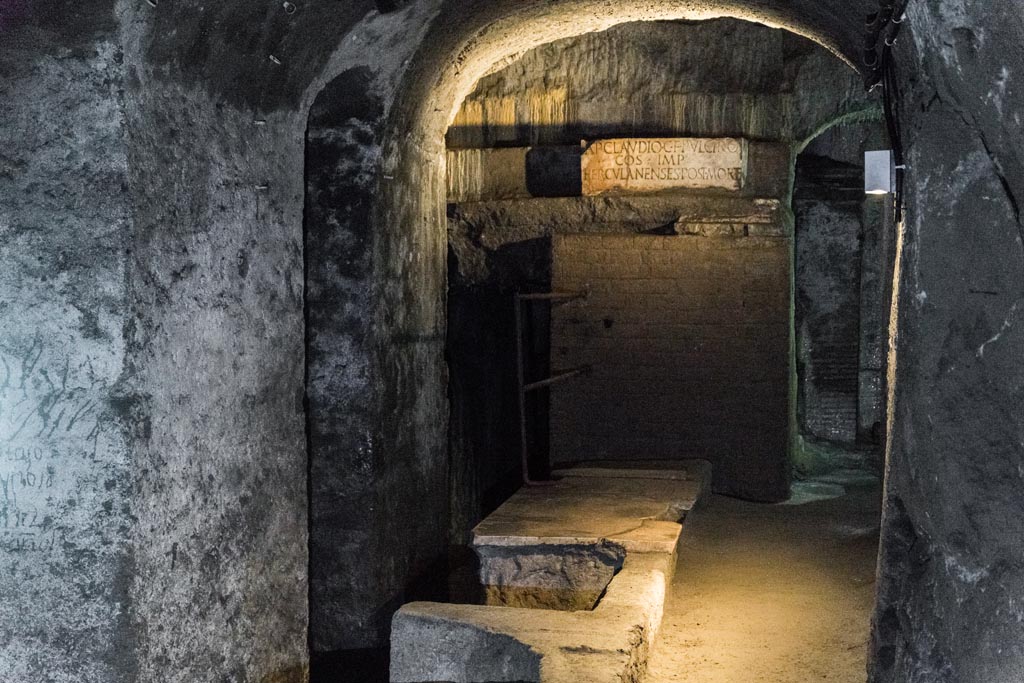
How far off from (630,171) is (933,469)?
14.7 feet

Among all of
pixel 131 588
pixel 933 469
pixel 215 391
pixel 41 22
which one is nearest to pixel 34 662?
pixel 131 588

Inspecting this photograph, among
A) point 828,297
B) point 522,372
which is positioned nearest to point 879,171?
point 522,372

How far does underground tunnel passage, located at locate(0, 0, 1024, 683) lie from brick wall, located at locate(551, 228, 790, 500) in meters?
0.02

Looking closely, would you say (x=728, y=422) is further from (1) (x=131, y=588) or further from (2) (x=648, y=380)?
(1) (x=131, y=588)

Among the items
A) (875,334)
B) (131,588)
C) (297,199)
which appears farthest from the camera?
(875,334)

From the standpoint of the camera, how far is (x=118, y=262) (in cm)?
337

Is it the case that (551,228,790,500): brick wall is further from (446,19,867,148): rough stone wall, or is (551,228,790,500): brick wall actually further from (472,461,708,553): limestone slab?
(446,19,867,148): rough stone wall

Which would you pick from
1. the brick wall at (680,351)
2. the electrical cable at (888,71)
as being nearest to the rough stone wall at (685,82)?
the brick wall at (680,351)

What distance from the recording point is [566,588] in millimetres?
4535

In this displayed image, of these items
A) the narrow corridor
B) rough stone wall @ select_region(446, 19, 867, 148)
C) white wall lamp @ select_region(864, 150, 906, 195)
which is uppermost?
rough stone wall @ select_region(446, 19, 867, 148)

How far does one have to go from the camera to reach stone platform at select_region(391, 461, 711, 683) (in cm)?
348

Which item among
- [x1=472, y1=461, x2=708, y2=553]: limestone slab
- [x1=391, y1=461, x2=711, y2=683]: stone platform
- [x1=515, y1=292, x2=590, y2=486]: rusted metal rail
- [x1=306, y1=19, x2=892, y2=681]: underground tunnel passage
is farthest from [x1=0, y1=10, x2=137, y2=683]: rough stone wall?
[x1=306, y1=19, x2=892, y2=681]: underground tunnel passage

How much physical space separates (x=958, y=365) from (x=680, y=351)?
442 cm

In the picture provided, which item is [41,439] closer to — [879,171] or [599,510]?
[599,510]
